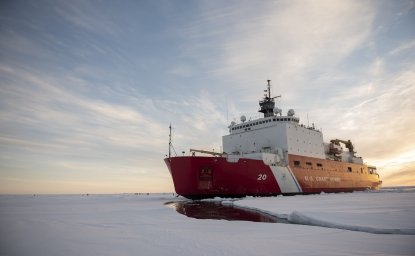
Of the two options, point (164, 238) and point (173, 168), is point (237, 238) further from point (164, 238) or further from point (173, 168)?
point (173, 168)

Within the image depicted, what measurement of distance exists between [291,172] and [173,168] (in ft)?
39.0

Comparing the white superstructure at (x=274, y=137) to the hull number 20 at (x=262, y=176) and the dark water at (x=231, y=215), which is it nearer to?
the hull number 20 at (x=262, y=176)

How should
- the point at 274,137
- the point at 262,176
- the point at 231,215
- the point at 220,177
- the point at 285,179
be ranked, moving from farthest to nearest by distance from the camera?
the point at 274,137 < the point at 285,179 < the point at 262,176 < the point at 220,177 < the point at 231,215

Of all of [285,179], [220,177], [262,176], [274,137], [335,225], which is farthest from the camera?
[274,137]

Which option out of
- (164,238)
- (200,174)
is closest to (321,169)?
(200,174)

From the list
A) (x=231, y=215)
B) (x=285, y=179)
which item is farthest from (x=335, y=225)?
(x=285, y=179)

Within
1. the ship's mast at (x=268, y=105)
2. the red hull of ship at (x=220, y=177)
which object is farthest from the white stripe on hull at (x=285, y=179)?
the ship's mast at (x=268, y=105)

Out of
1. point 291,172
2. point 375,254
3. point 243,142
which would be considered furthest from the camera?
point 243,142

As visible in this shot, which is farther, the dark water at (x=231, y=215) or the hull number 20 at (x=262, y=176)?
the hull number 20 at (x=262, y=176)

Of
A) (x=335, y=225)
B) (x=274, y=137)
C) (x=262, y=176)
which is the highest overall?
(x=274, y=137)

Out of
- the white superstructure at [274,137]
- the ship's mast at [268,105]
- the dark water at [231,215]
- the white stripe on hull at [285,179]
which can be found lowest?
the dark water at [231,215]

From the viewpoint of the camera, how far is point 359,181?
124 feet

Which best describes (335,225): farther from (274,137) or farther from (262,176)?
(274,137)

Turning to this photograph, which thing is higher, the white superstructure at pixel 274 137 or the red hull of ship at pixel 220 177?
the white superstructure at pixel 274 137
